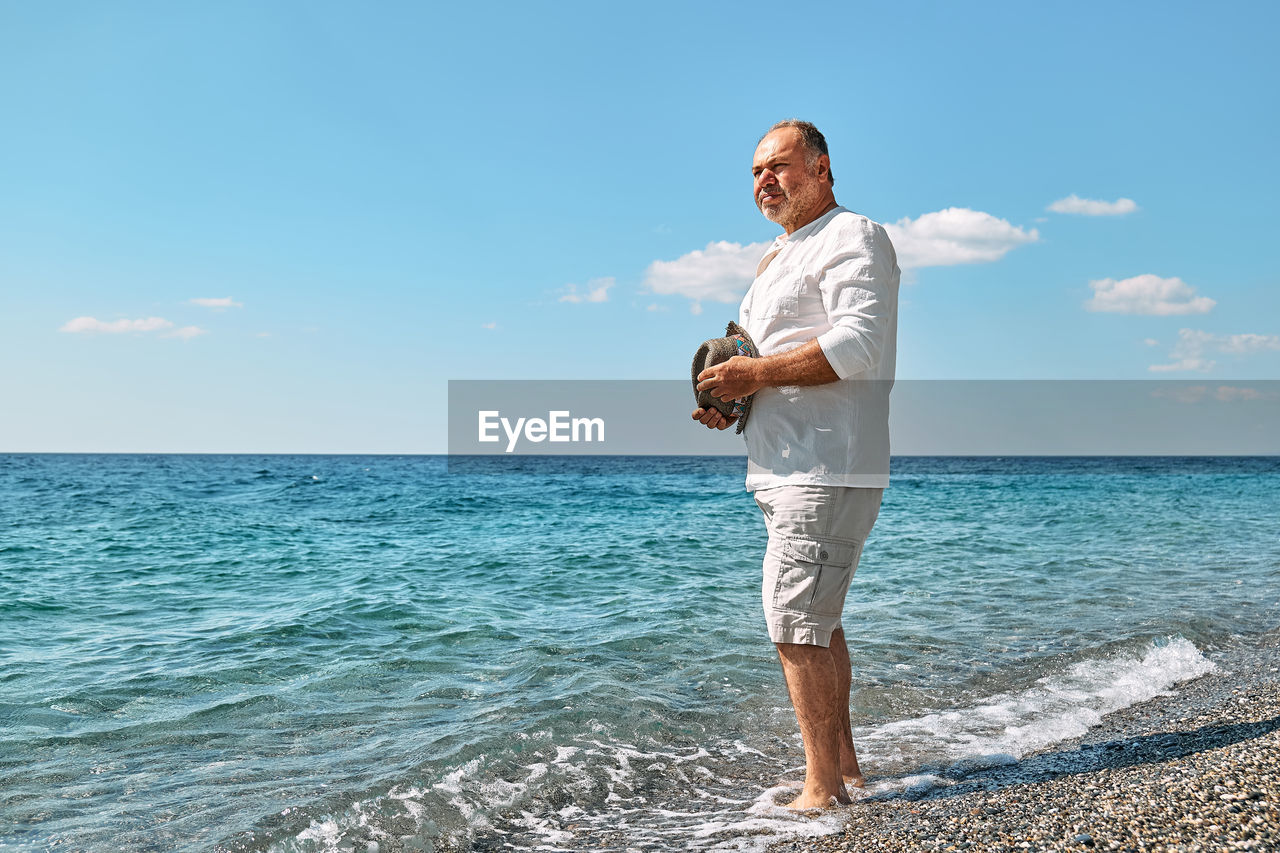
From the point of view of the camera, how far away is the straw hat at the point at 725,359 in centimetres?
273

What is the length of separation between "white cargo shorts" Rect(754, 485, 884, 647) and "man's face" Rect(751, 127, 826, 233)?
94 cm

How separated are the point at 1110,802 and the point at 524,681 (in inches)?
125

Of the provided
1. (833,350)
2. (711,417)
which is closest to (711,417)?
(711,417)

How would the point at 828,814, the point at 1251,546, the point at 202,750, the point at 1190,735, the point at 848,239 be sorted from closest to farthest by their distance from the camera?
the point at 848,239 → the point at 828,814 → the point at 1190,735 → the point at 202,750 → the point at 1251,546

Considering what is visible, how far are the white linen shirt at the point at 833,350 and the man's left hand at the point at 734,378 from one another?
0.39 ft

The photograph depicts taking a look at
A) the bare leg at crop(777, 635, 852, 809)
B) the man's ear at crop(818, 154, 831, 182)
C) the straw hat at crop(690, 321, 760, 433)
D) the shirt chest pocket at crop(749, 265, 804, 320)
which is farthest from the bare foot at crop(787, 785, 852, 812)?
the man's ear at crop(818, 154, 831, 182)

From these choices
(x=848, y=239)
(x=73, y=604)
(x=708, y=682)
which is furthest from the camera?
(x=73, y=604)

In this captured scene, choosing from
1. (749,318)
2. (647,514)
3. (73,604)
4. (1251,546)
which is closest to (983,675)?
(749,318)

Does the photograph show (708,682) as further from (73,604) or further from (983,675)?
(73,604)

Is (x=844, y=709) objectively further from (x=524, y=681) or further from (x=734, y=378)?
(x=524, y=681)

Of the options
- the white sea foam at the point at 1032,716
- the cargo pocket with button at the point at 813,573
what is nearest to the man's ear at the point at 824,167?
the cargo pocket with button at the point at 813,573

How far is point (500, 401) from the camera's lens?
261 ft

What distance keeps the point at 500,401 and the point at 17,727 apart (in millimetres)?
75894

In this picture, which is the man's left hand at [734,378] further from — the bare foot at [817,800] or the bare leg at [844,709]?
the bare foot at [817,800]
